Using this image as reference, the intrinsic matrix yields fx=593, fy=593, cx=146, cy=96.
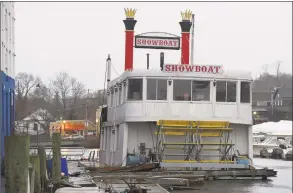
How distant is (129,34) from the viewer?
2717 centimetres

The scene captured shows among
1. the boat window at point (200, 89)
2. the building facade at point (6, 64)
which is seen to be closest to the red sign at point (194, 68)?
the boat window at point (200, 89)

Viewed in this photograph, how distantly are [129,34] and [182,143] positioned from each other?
824 cm

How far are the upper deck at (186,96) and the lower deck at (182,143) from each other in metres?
0.62

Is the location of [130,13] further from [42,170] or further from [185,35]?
[42,170]

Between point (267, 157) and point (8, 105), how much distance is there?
27032 millimetres

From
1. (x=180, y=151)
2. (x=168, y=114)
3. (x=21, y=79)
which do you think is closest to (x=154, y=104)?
(x=168, y=114)

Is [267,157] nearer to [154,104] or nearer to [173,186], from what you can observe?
[154,104]

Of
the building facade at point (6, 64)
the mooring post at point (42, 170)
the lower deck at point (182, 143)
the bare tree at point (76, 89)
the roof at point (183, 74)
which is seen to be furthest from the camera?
the bare tree at point (76, 89)

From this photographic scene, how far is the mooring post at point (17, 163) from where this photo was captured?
11.0m

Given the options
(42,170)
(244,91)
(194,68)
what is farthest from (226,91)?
(42,170)

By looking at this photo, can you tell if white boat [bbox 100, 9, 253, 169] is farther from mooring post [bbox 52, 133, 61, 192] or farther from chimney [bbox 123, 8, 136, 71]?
chimney [bbox 123, 8, 136, 71]

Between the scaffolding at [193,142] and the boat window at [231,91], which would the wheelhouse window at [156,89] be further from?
the boat window at [231,91]

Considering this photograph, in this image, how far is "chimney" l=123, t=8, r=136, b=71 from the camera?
26672 millimetres

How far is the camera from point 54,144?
17.3 m
